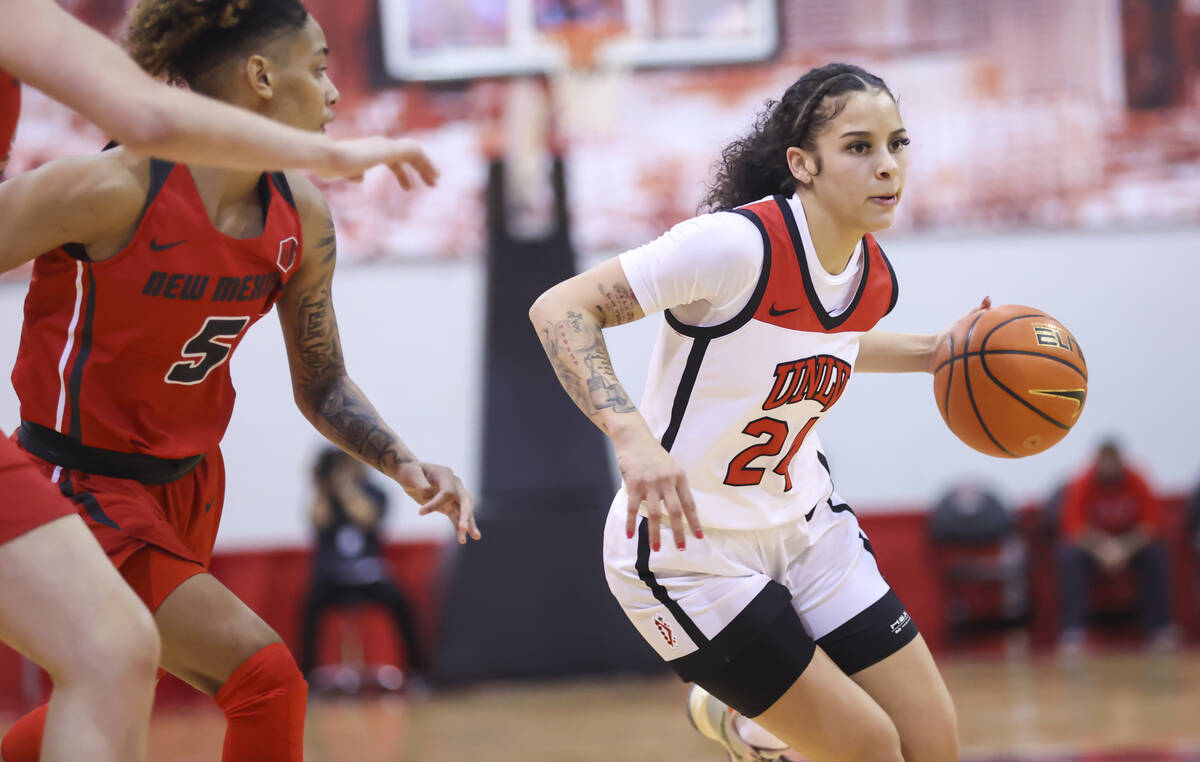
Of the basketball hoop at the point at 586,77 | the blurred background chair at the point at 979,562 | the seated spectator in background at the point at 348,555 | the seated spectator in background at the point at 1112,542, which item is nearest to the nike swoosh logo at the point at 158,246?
the seated spectator in background at the point at 348,555

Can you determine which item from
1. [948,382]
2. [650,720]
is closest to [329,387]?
[948,382]

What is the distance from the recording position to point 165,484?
248 centimetres

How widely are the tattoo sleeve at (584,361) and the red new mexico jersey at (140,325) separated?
2.05 ft

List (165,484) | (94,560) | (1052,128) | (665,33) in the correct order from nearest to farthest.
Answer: (94,560) → (165,484) → (665,33) → (1052,128)

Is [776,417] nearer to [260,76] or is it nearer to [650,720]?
[260,76]

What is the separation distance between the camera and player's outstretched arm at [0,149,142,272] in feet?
7.01

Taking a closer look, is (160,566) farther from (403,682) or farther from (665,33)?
(665,33)

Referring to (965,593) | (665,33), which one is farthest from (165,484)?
(965,593)

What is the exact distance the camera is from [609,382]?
2.51 m

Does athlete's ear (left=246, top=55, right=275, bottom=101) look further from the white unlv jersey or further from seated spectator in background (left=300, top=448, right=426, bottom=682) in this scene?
seated spectator in background (left=300, top=448, right=426, bottom=682)

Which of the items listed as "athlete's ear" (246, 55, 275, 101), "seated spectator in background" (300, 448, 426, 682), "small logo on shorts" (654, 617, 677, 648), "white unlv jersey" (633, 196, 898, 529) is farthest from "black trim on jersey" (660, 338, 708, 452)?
"seated spectator in background" (300, 448, 426, 682)

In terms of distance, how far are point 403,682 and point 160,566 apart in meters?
6.07

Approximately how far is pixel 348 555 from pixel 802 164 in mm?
5962

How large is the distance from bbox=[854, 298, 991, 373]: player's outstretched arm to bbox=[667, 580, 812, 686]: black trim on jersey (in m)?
0.75
